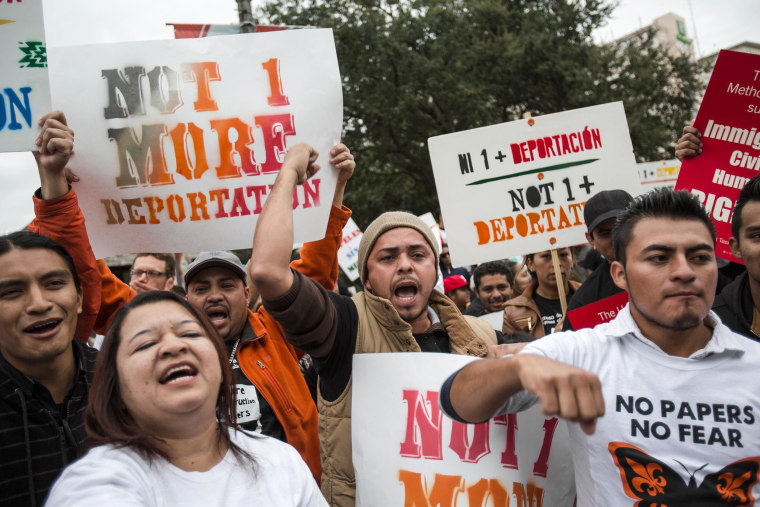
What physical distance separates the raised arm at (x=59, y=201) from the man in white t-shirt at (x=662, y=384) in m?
1.56

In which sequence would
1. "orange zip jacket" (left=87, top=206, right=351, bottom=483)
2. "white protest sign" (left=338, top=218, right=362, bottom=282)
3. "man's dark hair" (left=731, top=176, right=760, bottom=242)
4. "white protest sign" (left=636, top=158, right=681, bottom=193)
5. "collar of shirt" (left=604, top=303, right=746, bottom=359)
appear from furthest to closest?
"white protest sign" (left=636, top=158, right=681, bottom=193), "white protest sign" (left=338, top=218, right=362, bottom=282), "orange zip jacket" (left=87, top=206, right=351, bottom=483), "man's dark hair" (left=731, top=176, right=760, bottom=242), "collar of shirt" (left=604, top=303, right=746, bottom=359)

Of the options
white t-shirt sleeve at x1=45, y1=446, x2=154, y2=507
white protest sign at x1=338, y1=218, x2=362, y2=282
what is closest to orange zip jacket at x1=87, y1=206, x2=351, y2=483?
white t-shirt sleeve at x1=45, y1=446, x2=154, y2=507

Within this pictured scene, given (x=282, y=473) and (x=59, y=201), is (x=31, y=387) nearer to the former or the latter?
(x=59, y=201)

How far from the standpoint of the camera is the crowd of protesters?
1.70 metres

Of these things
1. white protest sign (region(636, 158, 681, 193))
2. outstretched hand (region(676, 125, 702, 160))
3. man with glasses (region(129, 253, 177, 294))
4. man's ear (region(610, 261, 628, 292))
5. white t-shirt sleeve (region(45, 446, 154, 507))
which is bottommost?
white t-shirt sleeve (region(45, 446, 154, 507))

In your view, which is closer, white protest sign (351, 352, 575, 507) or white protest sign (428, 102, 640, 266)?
white protest sign (351, 352, 575, 507)

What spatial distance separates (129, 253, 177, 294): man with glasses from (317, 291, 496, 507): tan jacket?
2251mm

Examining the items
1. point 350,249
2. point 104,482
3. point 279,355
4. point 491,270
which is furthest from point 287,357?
point 350,249

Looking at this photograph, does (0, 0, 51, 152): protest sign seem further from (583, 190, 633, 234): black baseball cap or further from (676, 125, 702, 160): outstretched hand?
(676, 125, 702, 160): outstretched hand

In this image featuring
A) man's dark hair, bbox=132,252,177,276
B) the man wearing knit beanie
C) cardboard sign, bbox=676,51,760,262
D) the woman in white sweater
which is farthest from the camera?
man's dark hair, bbox=132,252,177,276

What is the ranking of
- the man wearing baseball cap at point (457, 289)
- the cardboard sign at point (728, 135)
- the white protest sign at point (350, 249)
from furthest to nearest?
the white protest sign at point (350, 249)
the man wearing baseball cap at point (457, 289)
the cardboard sign at point (728, 135)

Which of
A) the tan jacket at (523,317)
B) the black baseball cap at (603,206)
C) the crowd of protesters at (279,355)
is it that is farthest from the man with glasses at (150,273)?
the black baseball cap at (603,206)

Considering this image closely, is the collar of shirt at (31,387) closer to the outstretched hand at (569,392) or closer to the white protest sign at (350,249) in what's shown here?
the outstretched hand at (569,392)

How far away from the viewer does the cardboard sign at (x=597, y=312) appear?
8.98ft
